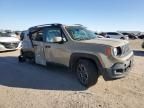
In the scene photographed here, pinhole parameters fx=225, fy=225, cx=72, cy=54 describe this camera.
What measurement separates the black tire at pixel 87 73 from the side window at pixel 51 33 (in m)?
1.59

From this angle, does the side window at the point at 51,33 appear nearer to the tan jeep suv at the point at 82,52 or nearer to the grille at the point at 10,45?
the tan jeep suv at the point at 82,52

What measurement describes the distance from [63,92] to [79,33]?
7.82 feet

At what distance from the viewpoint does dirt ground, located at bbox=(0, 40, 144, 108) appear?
17.0 ft

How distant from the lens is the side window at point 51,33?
25.4 feet

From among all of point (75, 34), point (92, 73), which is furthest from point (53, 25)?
point (92, 73)

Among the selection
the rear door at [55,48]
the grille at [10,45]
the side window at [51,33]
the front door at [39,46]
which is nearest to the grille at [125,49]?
the rear door at [55,48]

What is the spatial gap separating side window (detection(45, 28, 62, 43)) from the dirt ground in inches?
50.4

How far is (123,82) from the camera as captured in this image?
22.6 feet

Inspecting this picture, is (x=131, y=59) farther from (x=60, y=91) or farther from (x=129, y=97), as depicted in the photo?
(x=60, y=91)

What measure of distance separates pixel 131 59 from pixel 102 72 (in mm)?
1212

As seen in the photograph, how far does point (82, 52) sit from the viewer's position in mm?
6531

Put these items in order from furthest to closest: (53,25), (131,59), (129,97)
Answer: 1. (53,25)
2. (131,59)
3. (129,97)

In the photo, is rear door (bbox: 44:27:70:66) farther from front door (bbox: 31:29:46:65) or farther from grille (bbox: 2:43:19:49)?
grille (bbox: 2:43:19:49)

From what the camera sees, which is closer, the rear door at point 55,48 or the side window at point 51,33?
the rear door at point 55,48
